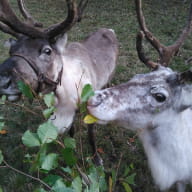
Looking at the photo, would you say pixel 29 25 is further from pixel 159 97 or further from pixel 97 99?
pixel 159 97

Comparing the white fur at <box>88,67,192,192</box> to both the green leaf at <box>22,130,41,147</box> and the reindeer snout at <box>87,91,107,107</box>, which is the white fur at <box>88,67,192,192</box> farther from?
the green leaf at <box>22,130,41,147</box>

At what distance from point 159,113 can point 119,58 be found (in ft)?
13.4

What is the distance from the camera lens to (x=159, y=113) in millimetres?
2131

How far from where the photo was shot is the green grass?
3141mm

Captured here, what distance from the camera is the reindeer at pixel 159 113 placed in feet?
6.79

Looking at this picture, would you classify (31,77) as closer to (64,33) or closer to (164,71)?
(64,33)

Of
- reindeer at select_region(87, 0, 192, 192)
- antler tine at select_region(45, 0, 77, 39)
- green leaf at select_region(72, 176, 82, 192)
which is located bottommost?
reindeer at select_region(87, 0, 192, 192)

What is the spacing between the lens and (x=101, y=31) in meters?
4.56

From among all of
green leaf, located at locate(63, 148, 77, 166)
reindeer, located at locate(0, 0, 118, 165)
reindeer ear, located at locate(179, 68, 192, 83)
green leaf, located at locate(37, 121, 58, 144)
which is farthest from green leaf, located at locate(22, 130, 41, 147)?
reindeer ear, located at locate(179, 68, 192, 83)

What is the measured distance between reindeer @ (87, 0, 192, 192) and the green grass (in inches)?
8.8

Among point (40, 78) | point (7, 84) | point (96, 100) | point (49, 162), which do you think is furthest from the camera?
point (40, 78)

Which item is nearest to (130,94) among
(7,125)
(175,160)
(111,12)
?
(175,160)

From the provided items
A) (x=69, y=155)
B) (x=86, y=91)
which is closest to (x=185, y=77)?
(x=86, y=91)

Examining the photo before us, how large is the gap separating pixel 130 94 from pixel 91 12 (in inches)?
334
